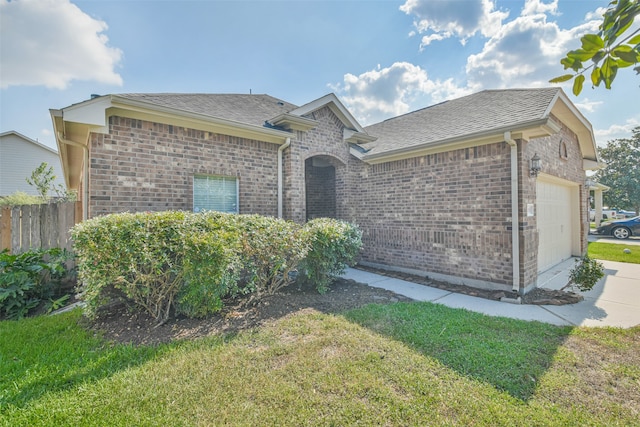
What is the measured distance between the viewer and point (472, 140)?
19.6 feet

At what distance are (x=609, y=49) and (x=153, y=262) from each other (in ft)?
15.8

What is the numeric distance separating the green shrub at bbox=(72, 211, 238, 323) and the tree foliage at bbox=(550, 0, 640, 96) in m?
3.97

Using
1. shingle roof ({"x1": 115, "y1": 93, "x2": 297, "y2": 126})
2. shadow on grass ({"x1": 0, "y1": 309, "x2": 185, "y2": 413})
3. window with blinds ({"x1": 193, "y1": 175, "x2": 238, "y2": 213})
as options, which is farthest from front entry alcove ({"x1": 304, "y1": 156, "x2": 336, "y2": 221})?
shadow on grass ({"x1": 0, "y1": 309, "x2": 185, "y2": 413})

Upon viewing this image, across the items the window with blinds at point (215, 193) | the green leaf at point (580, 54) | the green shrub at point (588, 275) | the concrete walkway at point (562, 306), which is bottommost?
the concrete walkway at point (562, 306)

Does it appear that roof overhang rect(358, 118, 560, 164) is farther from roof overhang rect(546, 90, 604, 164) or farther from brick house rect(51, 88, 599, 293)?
roof overhang rect(546, 90, 604, 164)

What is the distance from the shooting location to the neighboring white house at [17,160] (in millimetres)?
19672

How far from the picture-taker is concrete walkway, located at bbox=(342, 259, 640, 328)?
14.7 feet

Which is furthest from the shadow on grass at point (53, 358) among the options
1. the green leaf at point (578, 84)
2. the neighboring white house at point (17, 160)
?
the neighboring white house at point (17, 160)

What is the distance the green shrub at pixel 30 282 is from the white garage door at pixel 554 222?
428 inches

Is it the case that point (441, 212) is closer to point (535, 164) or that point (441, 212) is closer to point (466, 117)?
point (535, 164)

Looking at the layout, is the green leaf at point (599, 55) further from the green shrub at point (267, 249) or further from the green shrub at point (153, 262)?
the green shrub at point (267, 249)

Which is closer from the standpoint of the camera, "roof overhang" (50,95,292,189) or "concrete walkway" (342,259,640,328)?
"concrete walkway" (342,259,640,328)

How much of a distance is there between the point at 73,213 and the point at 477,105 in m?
10.7

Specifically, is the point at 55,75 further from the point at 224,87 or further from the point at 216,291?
the point at 216,291
